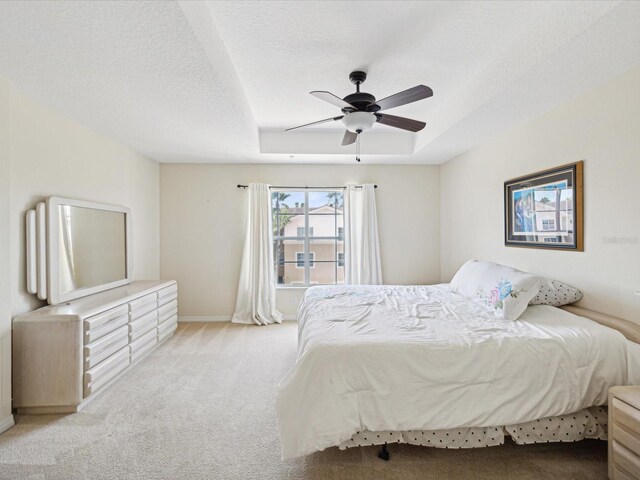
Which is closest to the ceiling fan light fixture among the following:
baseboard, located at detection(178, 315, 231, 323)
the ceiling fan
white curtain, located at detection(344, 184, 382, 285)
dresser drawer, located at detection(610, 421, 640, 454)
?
the ceiling fan

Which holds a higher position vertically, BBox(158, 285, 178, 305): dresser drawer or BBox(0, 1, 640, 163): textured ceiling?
BBox(0, 1, 640, 163): textured ceiling

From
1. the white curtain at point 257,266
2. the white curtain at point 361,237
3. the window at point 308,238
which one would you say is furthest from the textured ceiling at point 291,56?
the window at point 308,238

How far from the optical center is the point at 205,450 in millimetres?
2031

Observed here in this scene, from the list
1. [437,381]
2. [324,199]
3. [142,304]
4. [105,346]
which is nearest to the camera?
[437,381]

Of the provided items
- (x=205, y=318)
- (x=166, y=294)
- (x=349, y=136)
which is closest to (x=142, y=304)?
(x=166, y=294)

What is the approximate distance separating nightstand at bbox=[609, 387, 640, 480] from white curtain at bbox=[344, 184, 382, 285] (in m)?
3.33

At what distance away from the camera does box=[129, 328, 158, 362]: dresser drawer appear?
3201mm

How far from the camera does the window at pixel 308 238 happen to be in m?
5.22

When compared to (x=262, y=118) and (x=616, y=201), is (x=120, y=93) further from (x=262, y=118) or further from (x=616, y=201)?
(x=616, y=201)

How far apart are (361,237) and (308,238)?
82cm

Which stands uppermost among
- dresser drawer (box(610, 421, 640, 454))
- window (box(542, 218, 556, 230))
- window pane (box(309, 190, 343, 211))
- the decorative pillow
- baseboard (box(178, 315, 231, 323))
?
window pane (box(309, 190, 343, 211))

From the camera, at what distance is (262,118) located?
12.7 ft

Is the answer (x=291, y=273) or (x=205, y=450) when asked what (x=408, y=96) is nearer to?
(x=205, y=450)

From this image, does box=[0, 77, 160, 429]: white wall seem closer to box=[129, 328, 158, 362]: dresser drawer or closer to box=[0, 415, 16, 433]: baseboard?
box=[0, 415, 16, 433]: baseboard
